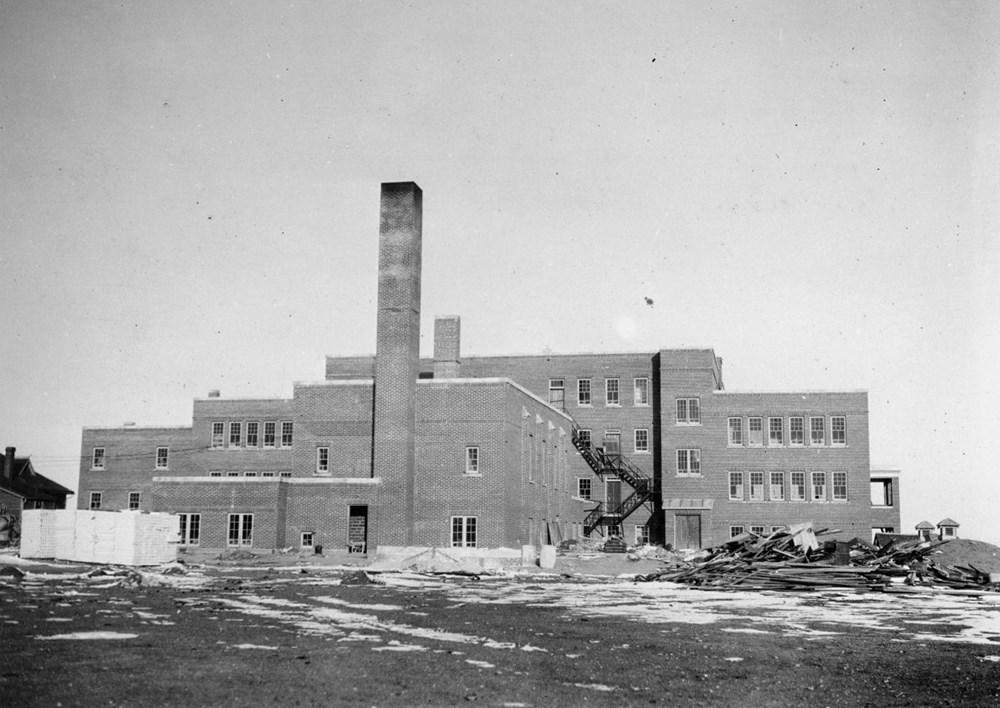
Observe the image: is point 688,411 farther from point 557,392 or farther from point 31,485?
point 31,485

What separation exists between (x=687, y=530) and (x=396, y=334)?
80.1ft

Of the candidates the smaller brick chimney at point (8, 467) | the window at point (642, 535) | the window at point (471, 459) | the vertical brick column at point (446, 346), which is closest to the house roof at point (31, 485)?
the smaller brick chimney at point (8, 467)

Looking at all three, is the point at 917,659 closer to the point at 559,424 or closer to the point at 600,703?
the point at 600,703

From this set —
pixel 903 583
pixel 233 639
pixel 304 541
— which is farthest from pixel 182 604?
pixel 304 541

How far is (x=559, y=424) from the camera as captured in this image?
60.5m

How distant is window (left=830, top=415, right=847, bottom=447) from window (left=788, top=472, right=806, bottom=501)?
8.96ft

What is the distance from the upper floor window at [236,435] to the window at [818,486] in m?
34.9

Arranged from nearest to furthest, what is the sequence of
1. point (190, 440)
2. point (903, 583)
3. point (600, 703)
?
point (600, 703) → point (903, 583) → point (190, 440)

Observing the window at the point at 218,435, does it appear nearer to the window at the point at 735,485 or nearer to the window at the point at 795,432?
the window at the point at 735,485

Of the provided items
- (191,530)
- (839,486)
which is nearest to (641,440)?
(839,486)

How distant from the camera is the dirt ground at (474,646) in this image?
36.8 ft

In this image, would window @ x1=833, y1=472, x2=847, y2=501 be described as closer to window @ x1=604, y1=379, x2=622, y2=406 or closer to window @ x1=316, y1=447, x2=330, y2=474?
window @ x1=604, y1=379, x2=622, y2=406

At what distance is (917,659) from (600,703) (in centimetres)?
618

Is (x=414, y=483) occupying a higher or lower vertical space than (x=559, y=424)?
lower
